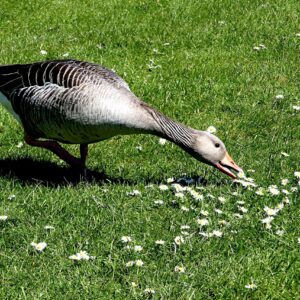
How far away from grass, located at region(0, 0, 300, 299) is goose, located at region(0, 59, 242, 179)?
0.37 m

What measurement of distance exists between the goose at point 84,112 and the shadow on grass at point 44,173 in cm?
18

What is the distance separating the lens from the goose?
6.47 m

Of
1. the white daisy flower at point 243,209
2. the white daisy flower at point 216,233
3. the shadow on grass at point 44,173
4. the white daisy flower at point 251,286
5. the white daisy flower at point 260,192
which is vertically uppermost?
the white daisy flower at point 251,286

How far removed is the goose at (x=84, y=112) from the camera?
6471mm

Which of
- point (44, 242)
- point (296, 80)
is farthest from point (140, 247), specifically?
point (296, 80)

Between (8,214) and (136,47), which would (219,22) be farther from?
(8,214)

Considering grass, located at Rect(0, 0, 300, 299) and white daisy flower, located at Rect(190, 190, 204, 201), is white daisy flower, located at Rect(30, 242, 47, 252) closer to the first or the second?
grass, located at Rect(0, 0, 300, 299)

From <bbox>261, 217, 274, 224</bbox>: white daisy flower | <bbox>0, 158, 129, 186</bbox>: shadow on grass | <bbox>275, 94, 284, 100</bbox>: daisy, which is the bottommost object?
<bbox>275, 94, 284, 100</bbox>: daisy

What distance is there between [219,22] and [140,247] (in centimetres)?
704

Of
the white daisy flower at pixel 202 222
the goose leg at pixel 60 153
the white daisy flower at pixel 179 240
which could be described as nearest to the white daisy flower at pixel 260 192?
the white daisy flower at pixel 202 222

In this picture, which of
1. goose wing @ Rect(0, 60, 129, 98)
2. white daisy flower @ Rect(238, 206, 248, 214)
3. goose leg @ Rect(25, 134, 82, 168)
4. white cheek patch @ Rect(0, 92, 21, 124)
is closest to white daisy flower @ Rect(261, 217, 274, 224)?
white daisy flower @ Rect(238, 206, 248, 214)

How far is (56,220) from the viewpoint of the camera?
18.9ft

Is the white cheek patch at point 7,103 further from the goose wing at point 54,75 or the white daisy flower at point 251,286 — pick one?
the white daisy flower at point 251,286

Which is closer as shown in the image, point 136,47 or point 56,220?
point 56,220
